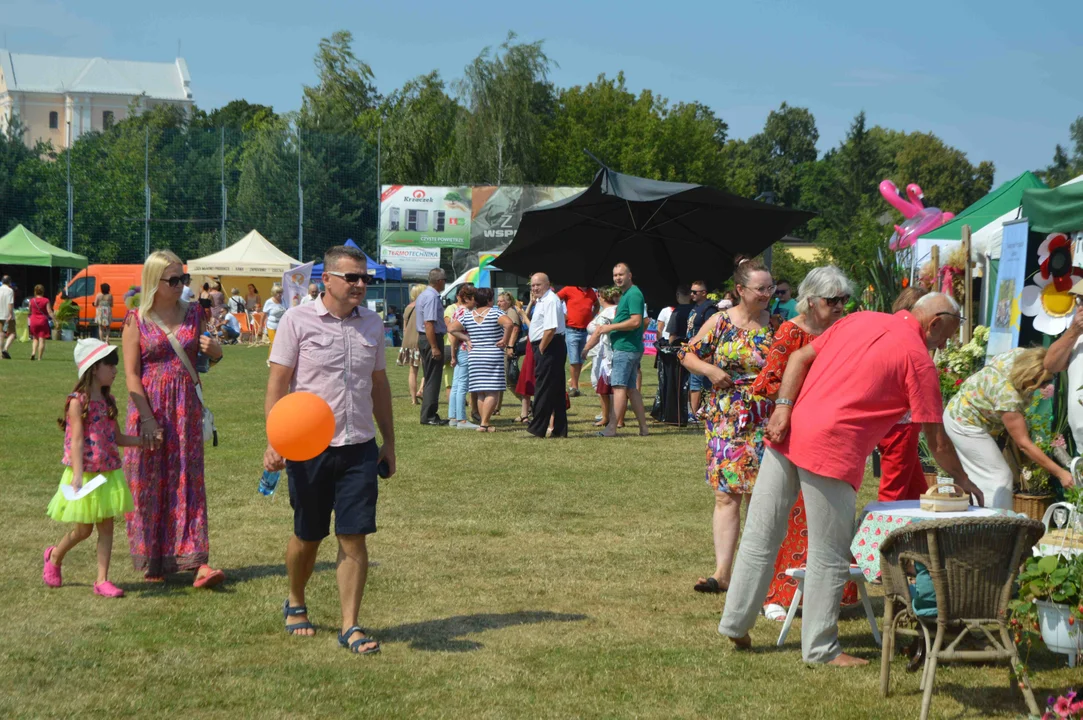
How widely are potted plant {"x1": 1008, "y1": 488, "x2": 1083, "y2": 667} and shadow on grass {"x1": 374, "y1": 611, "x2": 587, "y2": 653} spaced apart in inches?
88.0

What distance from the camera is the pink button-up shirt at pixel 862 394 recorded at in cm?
493

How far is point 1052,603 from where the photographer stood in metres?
4.80

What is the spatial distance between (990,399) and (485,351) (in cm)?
786

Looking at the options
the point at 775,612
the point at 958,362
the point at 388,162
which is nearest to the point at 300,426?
the point at 775,612

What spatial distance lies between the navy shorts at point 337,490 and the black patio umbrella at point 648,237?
843 centimetres

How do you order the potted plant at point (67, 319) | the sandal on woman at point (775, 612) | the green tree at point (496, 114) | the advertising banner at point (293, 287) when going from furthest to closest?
the green tree at point (496, 114) < the potted plant at point (67, 319) < the advertising banner at point (293, 287) < the sandal on woman at point (775, 612)

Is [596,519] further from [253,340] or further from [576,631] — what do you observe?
[253,340]

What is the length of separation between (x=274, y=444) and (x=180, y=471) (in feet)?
5.67

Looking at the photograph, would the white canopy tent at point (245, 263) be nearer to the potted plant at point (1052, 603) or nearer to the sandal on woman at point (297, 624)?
the sandal on woman at point (297, 624)

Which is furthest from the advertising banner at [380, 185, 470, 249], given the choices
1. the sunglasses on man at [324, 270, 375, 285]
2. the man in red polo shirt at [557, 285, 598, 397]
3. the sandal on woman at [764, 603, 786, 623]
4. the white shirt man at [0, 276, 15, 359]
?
the sunglasses on man at [324, 270, 375, 285]

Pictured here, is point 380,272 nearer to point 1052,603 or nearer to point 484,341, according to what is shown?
point 484,341

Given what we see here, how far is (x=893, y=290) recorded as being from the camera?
1221 cm

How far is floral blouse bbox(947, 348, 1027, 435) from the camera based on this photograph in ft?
22.4

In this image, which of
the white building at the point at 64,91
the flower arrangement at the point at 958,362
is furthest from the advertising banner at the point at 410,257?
the white building at the point at 64,91
